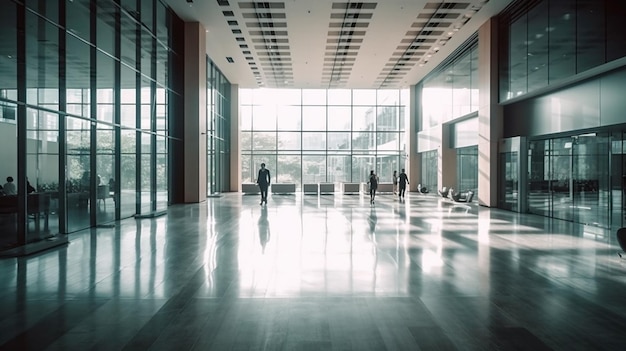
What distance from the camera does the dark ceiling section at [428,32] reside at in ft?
50.5

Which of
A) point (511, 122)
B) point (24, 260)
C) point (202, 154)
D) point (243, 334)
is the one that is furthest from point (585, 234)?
point (202, 154)

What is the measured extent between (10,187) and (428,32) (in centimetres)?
1602

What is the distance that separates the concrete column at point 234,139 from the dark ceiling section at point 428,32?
33.4ft

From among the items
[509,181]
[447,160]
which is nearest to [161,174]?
→ [509,181]

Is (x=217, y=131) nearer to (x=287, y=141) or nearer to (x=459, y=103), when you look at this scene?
(x=287, y=141)

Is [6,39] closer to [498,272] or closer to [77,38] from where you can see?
[77,38]

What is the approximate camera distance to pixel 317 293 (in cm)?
511

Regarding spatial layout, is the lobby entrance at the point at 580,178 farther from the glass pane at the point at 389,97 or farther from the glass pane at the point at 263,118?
the glass pane at the point at 263,118

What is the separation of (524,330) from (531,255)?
153 inches

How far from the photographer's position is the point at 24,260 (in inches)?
278

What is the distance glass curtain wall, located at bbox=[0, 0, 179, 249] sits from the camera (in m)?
8.09

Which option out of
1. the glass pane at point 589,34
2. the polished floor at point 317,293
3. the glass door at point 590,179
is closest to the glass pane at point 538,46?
the glass pane at point 589,34

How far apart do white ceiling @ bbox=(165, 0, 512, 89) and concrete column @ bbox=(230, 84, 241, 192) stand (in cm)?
246

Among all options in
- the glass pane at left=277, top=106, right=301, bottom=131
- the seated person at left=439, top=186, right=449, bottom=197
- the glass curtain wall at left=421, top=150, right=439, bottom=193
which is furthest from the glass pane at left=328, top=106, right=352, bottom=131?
the seated person at left=439, top=186, right=449, bottom=197
